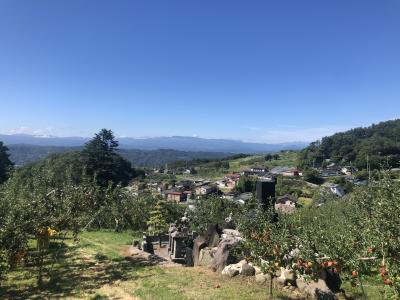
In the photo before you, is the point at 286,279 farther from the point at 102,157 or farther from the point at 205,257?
the point at 102,157

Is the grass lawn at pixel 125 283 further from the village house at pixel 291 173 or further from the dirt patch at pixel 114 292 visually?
the village house at pixel 291 173

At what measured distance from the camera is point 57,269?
14.4 meters

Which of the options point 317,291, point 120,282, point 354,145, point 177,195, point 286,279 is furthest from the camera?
point 354,145

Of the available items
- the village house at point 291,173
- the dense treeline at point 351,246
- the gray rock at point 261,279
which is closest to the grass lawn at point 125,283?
the gray rock at point 261,279

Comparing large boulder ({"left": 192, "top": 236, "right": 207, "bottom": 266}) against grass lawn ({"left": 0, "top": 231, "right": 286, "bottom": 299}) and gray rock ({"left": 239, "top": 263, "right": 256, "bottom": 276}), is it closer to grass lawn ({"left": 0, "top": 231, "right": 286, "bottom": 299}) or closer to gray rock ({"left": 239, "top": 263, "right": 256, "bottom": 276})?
grass lawn ({"left": 0, "top": 231, "right": 286, "bottom": 299})

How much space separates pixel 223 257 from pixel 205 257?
1824mm

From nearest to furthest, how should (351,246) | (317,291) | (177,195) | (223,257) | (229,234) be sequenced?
(351,246) < (317,291) < (223,257) < (229,234) < (177,195)

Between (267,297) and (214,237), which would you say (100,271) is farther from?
(267,297)

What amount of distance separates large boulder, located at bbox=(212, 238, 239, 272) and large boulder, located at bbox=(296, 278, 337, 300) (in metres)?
→ 3.13

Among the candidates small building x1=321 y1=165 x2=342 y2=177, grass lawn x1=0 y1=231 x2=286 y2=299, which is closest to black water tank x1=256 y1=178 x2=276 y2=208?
grass lawn x1=0 y1=231 x2=286 y2=299

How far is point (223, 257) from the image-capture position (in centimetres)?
1390

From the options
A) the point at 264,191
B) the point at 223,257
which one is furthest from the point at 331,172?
the point at 223,257

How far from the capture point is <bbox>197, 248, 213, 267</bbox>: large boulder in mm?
15223

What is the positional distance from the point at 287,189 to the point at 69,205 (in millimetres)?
91634
